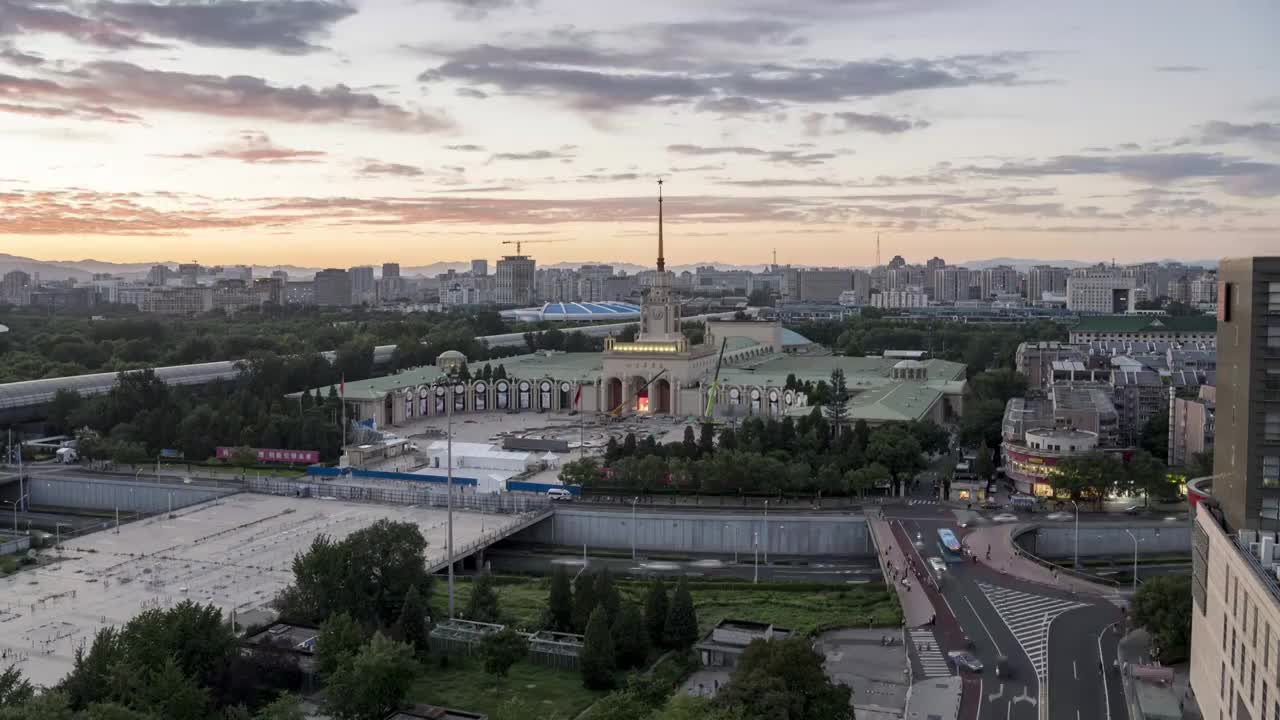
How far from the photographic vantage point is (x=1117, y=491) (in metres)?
39.6

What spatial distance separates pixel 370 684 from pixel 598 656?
16.6 feet

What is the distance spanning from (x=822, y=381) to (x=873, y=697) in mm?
38775

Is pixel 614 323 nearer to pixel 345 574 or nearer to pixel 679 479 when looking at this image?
pixel 679 479

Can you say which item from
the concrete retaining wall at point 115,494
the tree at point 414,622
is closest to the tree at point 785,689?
the tree at point 414,622

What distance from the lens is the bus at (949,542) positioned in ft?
108

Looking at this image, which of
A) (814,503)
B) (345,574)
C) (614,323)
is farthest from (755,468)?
(614,323)

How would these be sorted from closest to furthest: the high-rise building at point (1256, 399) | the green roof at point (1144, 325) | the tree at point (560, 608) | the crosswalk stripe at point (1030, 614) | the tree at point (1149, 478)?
the high-rise building at point (1256, 399) < the crosswalk stripe at point (1030, 614) < the tree at point (560, 608) < the tree at point (1149, 478) < the green roof at point (1144, 325)

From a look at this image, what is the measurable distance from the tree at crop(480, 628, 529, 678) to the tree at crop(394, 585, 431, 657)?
146 cm

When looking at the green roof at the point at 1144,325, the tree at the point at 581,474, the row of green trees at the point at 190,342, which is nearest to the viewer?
the tree at the point at 581,474

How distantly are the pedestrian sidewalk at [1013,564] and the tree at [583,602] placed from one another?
12093 mm

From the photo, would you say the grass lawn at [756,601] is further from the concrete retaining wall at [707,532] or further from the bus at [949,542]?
the concrete retaining wall at [707,532]

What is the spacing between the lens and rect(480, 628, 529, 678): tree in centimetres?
2406

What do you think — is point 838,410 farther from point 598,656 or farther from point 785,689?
point 785,689

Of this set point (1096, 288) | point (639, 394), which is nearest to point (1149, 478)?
point (639, 394)
